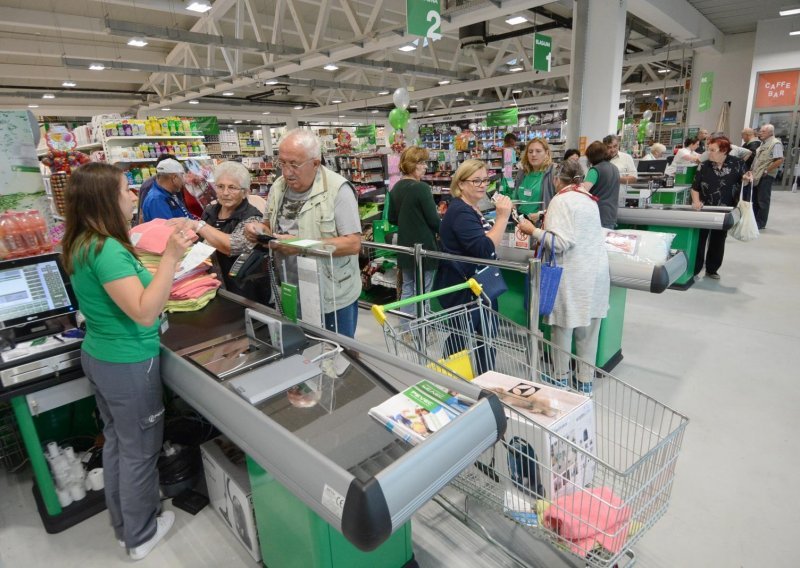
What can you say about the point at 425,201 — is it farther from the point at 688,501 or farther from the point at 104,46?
the point at 104,46

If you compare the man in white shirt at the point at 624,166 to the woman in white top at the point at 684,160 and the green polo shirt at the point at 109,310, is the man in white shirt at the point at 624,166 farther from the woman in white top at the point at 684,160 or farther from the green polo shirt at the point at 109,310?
the green polo shirt at the point at 109,310

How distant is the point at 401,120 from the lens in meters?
10.0

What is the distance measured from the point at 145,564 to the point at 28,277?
4.82 feet

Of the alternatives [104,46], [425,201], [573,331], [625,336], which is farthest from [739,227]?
[104,46]

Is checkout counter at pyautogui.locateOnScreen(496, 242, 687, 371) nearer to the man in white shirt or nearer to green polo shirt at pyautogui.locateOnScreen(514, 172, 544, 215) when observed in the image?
green polo shirt at pyautogui.locateOnScreen(514, 172, 544, 215)

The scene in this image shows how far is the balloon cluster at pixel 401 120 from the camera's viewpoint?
9828 millimetres

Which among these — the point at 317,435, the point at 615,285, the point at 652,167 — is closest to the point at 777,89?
the point at 652,167

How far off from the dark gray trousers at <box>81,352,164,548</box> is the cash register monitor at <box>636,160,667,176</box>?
8463mm

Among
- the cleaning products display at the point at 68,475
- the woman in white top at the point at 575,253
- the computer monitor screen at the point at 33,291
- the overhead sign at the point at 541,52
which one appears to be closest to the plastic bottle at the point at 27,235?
the computer monitor screen at the point at 33,291

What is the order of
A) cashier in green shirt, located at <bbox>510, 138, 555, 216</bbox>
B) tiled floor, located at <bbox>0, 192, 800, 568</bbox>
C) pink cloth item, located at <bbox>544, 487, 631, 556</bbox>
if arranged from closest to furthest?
pink cloth item, located at <bbox>544, 487, 631, 556</bbox>, tiled floor, located at <bbox>0, 192, 800, 568</bbox>, cashier in green shirt, located at <bbox>510, 138, 555, 216</bbox>

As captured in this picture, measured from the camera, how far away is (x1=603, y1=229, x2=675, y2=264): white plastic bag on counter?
10.2 ft

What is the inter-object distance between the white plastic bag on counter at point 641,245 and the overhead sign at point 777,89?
1273 cm

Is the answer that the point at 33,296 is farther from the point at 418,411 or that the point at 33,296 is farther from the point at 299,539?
the point at 418,411

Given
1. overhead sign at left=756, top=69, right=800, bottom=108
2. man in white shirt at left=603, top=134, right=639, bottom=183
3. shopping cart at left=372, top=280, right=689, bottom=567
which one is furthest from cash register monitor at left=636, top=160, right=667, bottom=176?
shopping cart at left=372, top=280, right=689, bottom=567
